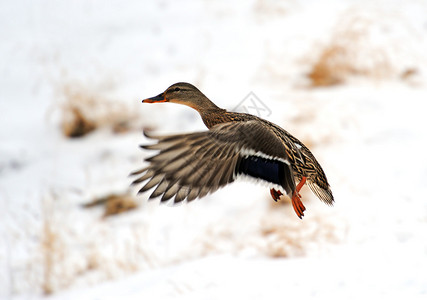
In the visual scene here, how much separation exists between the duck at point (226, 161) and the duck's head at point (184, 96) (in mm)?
39

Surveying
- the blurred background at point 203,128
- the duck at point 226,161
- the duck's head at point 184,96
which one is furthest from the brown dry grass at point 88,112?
the duck at point 226,161

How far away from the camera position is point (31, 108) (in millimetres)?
8289

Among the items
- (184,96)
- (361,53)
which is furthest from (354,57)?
(184,96)

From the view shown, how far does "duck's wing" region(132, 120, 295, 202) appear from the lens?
9.80 ft

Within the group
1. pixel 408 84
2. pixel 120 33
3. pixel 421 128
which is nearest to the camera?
pixel 421 128

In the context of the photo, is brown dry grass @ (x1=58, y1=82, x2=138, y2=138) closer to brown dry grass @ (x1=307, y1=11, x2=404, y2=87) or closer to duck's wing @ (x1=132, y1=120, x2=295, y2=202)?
brown dry grass @ (x1=307, y1=11, x2=404, y2=87)

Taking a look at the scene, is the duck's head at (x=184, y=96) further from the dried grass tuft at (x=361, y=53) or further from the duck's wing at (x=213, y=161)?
the dried grass tuft at (x=361, y=53)

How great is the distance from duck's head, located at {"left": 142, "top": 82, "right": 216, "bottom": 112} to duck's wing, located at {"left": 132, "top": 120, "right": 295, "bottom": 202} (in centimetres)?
57

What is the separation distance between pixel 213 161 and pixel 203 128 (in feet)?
13.9

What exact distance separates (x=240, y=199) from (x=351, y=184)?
4.03 ft

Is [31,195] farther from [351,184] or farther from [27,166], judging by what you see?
[351,184]

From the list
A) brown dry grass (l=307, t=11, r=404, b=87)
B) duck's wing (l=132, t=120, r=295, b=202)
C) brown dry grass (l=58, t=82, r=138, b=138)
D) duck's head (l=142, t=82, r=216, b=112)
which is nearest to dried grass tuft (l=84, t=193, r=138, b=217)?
brown dry grass (l=58, t=82, r=138, b=138)

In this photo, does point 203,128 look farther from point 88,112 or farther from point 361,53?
point 361,53

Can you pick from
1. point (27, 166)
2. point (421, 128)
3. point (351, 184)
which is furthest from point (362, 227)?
point (27, 166)
